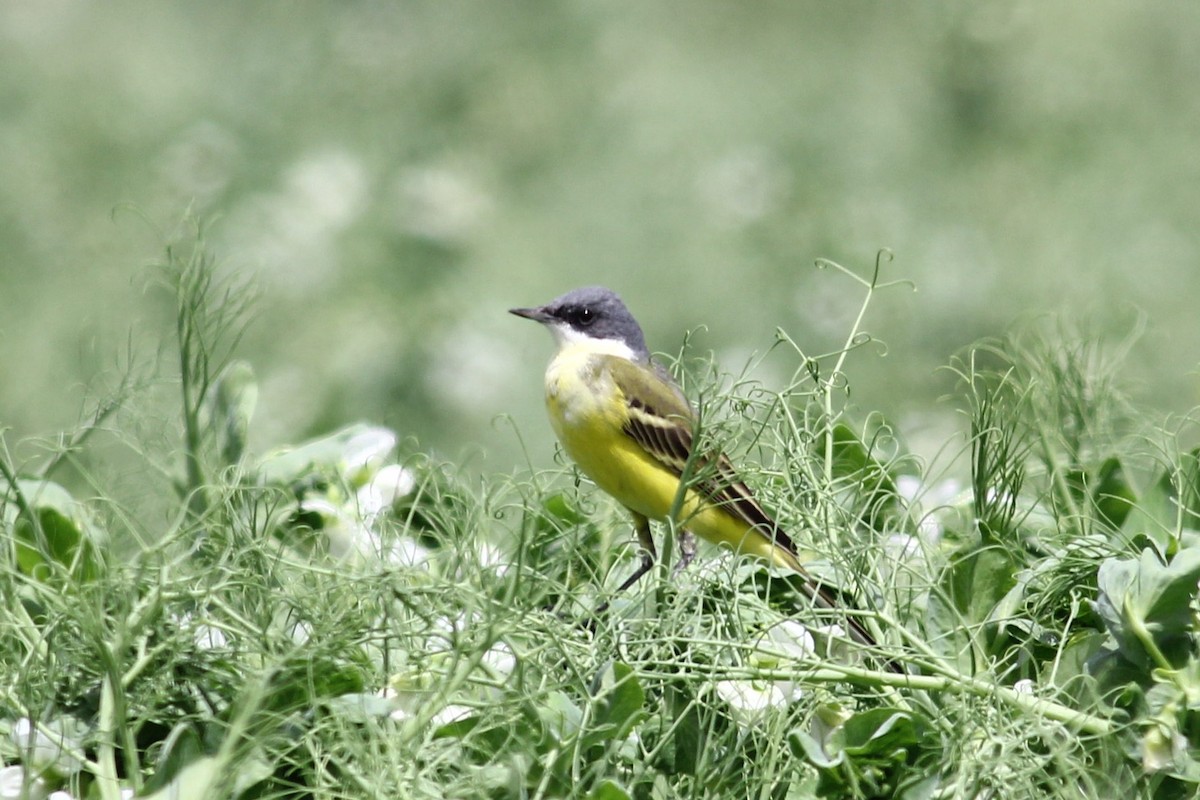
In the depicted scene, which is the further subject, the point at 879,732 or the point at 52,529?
the point at 52,529

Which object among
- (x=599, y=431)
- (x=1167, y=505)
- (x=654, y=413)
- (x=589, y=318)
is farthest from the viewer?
(x=589, y=318)

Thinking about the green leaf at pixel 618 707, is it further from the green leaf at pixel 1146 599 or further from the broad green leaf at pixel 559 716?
the green leaf at pixel 1146 599

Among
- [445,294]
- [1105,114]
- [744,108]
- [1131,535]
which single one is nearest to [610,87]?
[744,108]

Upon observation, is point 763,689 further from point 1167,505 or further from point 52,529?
point 52,529

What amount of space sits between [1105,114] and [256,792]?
26.2 feet

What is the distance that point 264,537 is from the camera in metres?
1.72

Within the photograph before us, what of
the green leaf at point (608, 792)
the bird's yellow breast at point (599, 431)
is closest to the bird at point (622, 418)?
the bird's yellow breast at point (599, 431)

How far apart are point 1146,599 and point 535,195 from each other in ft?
28.4

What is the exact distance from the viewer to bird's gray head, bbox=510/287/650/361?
4105 millimetres

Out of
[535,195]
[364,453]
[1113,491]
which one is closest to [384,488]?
[364,453]

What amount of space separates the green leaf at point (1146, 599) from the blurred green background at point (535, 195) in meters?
2.58

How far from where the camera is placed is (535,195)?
10.1 metres

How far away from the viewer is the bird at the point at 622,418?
2885mm

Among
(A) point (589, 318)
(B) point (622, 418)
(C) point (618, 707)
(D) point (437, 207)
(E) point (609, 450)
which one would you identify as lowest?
(C) point (618, 707)
